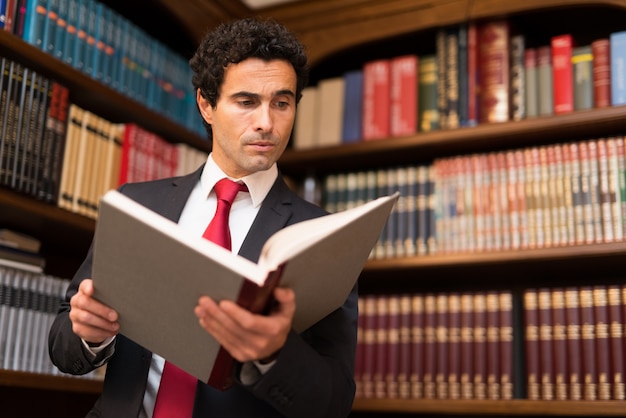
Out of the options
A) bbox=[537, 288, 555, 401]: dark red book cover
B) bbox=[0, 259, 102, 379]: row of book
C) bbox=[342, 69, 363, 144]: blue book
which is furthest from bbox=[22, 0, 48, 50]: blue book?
bbox=[537, 288, 555, 401]: dark red book cover

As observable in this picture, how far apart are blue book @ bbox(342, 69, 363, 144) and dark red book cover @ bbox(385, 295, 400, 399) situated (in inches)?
20.2

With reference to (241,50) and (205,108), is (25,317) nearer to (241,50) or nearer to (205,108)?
(205,108)

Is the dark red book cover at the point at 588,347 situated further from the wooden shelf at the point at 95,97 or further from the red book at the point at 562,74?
the wooden shelf at the point at 95,97

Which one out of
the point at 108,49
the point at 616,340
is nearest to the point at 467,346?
the point at 616,340

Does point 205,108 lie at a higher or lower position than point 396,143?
lower

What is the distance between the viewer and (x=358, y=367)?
2197 mm

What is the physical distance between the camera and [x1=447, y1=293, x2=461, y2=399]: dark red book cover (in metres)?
2.04

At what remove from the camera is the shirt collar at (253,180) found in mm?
1313

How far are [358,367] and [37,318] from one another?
88cm

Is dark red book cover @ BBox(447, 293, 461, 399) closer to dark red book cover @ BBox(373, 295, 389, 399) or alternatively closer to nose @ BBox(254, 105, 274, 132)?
dark red book cover @ BBox(373, 295, 389, 399)

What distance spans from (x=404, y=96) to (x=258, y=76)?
1.08m

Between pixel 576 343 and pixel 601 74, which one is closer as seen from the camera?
pixel 576 343

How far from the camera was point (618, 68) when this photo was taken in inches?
78.5

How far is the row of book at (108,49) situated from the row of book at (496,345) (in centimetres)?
83
